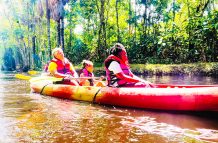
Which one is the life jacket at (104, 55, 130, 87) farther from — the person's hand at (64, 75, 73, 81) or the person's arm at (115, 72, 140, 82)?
the person's hand at (64, 75, 73, 81)

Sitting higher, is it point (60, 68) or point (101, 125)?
point (60, 68)

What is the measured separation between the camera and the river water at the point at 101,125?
4250 millimetres

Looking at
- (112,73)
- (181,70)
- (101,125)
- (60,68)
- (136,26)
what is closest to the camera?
(101,125)

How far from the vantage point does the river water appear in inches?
167

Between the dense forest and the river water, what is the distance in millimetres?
12578

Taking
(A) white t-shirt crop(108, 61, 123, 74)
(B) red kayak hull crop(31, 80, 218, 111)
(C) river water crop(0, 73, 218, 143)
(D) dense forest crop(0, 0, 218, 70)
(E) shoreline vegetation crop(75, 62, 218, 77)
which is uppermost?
(D) dense forest crop(0, 0, 218, 70)

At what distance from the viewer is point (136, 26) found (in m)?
28.3

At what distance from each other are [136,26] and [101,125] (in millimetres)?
23859

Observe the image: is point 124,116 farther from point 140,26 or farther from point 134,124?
point 140,26

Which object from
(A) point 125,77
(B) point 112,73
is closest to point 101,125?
(A) point 125,77

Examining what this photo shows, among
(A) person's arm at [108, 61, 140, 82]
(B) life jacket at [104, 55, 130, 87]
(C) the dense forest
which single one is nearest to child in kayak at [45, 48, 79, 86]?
(B) life jacket at [104, 55, 130, 87]

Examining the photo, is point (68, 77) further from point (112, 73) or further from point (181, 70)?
point (181, 70)

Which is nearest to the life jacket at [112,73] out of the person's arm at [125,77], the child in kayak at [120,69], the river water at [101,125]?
the child in kayak at [120,69]

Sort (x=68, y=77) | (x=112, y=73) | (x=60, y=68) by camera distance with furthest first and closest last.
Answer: (x=60, y=68) < (x=68, y=77) < (x=112, y=73)
